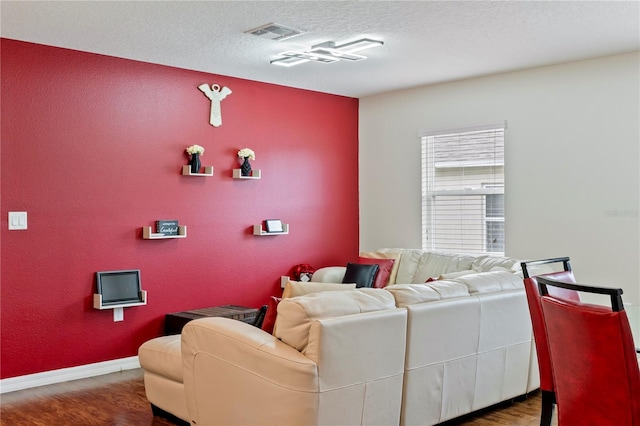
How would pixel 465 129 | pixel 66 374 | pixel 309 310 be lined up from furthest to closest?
1. pixel 465 129
2. pixel 66 374
3. pixel 309 310

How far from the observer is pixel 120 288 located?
211 inches

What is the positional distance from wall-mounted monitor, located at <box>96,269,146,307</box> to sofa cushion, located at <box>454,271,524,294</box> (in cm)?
275

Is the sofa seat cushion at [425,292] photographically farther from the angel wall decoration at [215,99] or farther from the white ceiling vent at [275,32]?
the angel wall decoration at [215,99]

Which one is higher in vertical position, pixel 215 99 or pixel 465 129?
pixel 215 99

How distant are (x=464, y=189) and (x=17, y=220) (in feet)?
13.1

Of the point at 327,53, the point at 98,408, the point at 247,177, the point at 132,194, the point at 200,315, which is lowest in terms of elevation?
the point at 98,408

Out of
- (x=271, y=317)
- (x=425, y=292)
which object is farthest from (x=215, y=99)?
(x=425, y=292)

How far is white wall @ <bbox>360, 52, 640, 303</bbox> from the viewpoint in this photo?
5.33 meters

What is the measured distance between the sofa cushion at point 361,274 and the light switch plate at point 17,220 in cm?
285

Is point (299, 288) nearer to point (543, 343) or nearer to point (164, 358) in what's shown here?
point (164, 358)

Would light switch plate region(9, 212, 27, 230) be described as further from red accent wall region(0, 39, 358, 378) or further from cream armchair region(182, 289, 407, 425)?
cream armchair region(182, 289, 407, 425)

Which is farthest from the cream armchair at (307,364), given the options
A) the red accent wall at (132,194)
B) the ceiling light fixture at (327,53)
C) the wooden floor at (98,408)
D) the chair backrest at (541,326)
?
the ceiling light fixture at (327,53)

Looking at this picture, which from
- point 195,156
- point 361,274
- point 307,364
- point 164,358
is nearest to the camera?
point 307,364

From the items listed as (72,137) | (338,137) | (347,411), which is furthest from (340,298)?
(338,137)
